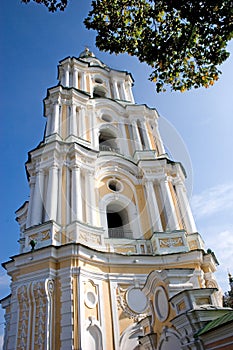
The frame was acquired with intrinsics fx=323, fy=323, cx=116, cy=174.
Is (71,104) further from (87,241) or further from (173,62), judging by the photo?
(173,62)

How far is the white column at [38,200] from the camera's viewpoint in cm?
1454

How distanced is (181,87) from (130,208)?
31.1 ft

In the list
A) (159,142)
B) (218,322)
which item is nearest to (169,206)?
(159,142)

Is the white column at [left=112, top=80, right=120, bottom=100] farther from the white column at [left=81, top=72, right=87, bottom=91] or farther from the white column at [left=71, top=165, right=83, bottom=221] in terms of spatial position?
the white column at [left=71, top=165, right=83, bottom=221]

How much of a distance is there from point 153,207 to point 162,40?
9.89 meters

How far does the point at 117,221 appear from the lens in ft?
59.3

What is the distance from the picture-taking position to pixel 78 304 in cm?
1128

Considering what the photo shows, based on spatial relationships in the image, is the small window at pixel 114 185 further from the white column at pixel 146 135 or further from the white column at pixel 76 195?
the white column at pixel 146 135

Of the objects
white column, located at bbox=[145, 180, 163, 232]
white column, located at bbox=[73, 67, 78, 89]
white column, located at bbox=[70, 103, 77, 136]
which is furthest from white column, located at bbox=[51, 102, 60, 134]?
white column, located at bbox=[145, 180, 163, 232]

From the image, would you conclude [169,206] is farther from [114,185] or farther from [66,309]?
[66,309]

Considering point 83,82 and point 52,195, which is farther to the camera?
point 83,82

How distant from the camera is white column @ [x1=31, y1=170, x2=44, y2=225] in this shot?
1454 cm

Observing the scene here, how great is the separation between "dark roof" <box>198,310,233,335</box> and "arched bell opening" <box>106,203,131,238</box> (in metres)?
9.55

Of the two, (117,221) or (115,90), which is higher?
(115,90)
